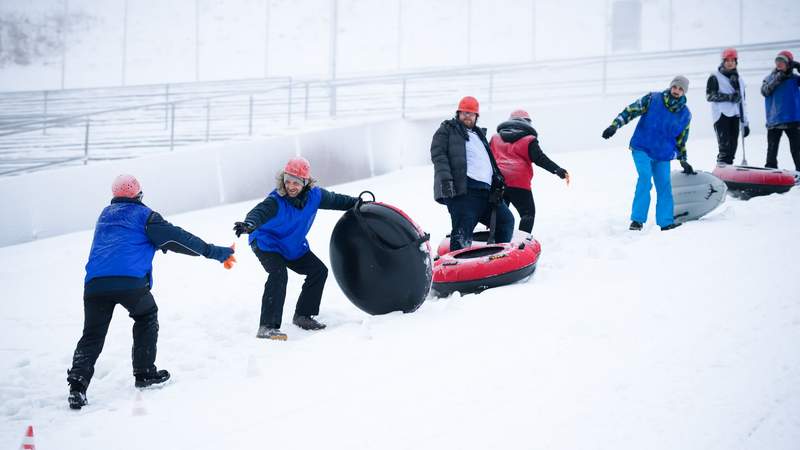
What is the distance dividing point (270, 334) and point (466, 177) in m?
2.31

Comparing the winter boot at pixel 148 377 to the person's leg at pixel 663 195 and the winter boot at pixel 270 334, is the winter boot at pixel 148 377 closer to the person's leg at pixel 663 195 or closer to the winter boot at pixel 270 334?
the winter boot at pixel 270 334

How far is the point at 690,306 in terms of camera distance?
16.6 ft

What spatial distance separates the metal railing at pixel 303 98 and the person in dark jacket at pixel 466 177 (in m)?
10.8

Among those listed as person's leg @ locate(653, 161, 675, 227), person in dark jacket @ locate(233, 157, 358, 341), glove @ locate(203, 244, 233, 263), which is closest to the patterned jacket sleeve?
person's leg @ locate(653, 161, 675, 227)

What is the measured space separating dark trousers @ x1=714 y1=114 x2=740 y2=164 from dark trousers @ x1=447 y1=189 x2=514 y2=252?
4.35 m

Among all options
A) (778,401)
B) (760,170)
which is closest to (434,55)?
(760,170)

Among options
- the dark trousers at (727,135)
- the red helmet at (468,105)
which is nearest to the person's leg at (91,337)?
the red helmet at (468,105)

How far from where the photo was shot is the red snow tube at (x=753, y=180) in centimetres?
894

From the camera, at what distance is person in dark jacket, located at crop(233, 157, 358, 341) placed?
594 cm

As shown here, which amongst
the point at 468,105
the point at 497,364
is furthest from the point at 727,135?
the point at 497,364

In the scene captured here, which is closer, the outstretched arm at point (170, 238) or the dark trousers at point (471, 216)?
the outstretched arm at point (170, 238)

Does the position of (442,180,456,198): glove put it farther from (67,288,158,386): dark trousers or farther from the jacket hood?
(67,288,158,386): dark trousers

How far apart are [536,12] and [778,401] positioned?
22.6 meters

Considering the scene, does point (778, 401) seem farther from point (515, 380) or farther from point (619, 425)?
point (515, 380)
